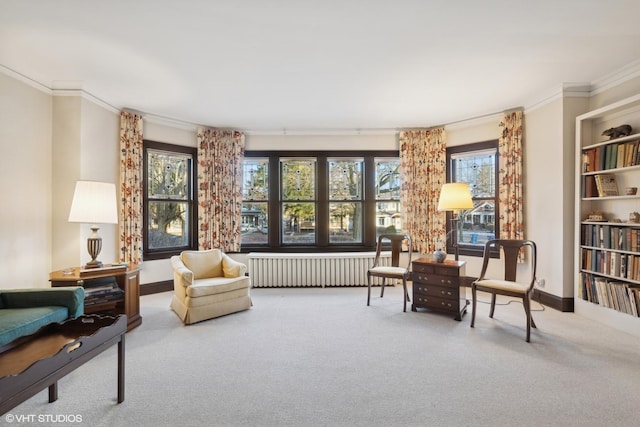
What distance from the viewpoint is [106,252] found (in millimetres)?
4238

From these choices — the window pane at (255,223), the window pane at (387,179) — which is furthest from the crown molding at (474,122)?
the window pane at (255,223)

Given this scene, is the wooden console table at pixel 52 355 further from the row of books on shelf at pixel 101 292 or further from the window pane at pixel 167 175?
the window pane at pixel 167 175

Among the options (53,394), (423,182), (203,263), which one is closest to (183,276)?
(203,263)

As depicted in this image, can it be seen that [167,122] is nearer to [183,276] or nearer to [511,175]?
[183,276]

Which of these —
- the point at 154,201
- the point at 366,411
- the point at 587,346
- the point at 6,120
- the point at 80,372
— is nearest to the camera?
the point at 366,411

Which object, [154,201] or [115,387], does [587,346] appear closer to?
[115,387]

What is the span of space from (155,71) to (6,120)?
5.39 ft

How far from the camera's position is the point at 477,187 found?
514cm

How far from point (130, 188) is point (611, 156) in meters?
6.19

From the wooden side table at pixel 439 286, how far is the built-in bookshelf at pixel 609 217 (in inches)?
54.7

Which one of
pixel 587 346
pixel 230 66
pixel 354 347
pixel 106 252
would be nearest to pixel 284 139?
pixel 230 66

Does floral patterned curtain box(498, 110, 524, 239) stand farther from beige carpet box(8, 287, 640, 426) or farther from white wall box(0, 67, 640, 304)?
beige carpet box(8, 287, 640, 426)

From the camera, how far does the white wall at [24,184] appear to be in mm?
3219

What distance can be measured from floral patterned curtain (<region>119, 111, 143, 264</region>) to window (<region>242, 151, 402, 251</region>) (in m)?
1.70
